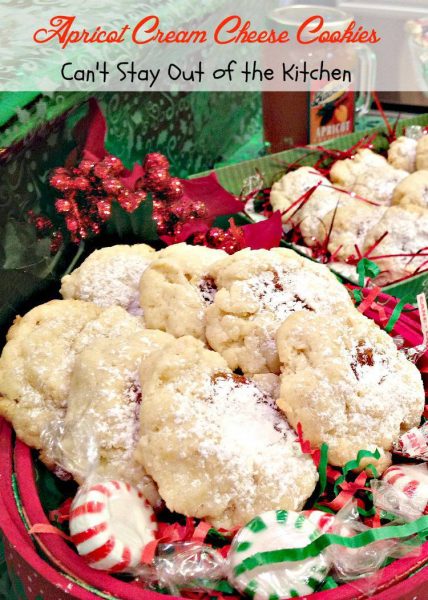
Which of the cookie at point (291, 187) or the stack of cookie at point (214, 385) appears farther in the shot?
the cookie at point (291, 187)

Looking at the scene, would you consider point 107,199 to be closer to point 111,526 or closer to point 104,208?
point 104,208

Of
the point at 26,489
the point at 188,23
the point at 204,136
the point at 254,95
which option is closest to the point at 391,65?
the point at 254,95

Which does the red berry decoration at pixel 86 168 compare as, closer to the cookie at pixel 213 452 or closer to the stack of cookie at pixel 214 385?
the stack of cookie at pixel 214 385

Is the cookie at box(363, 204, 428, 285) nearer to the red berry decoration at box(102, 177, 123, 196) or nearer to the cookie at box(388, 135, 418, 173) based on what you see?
the cookie at box(388, 135, 418, 173)

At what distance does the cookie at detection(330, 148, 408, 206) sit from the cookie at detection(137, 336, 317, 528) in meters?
1.18

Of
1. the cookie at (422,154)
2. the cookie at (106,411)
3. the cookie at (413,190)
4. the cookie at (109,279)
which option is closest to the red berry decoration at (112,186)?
the cookie at (109,279)

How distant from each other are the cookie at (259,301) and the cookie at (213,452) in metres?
0.10

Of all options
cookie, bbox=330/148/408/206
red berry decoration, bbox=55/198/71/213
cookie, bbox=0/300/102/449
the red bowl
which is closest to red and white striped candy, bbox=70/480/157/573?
the red bowl

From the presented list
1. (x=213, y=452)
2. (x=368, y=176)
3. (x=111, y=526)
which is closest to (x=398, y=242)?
(x=368, y=176)

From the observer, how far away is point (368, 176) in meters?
1.90

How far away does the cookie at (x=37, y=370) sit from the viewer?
3.05 feet

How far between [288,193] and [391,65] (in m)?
1.46

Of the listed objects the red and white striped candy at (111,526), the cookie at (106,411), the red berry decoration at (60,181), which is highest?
the red berry decoration at (60,181)

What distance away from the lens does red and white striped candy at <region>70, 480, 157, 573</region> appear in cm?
73
